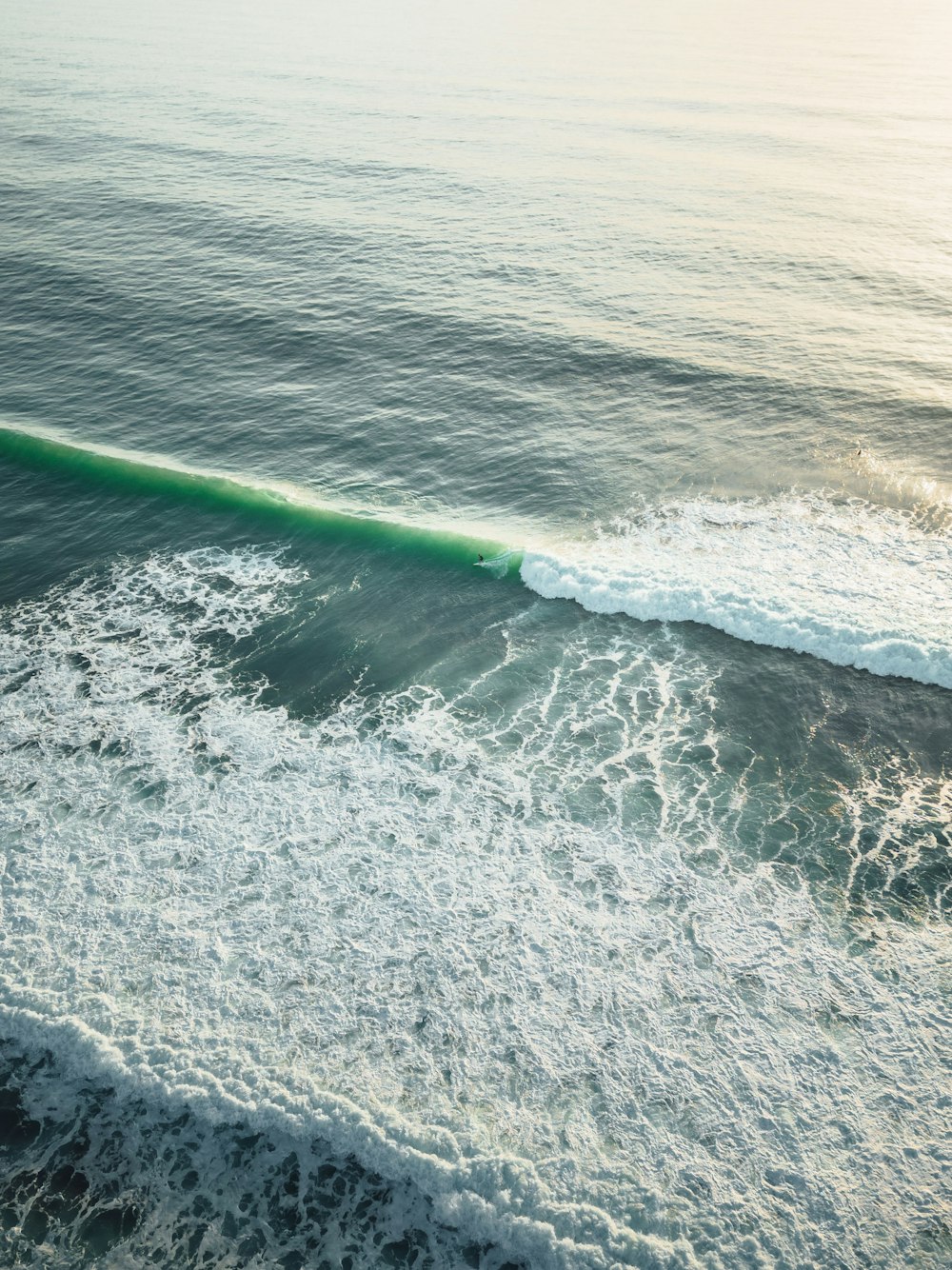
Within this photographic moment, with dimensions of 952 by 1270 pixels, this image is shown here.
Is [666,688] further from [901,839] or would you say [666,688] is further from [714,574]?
→ [901,839]

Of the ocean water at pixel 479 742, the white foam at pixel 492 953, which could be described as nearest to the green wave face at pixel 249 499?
the ocean water at pixel 479 742

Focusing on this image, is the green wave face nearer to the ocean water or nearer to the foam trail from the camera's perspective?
the foam trail

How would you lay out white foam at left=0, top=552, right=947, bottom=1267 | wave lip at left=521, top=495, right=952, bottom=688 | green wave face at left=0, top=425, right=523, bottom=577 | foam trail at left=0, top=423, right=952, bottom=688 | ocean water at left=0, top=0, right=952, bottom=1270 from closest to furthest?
white foam at left=0, top=552, right=947, bottom=1267 < ocean water at left=0, top=0, right=952, bottom=1270 < wave lip at left=521, top=495, right=952, bottom=688 < foam trail at left=0, top=423, right=952, bottom=688 < green wave face at left=0, top=425, right=523, bottom=577

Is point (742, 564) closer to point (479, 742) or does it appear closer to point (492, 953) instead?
point (479, 742)

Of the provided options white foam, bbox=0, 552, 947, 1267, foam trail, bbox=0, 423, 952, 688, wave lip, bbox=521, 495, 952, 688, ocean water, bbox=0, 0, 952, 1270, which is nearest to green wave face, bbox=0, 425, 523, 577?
foam trail, bbox=0, 423, 952, 688

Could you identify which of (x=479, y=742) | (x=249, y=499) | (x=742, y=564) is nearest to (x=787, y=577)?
(x=742, y=564)

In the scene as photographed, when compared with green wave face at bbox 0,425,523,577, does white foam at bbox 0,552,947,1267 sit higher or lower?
lower
